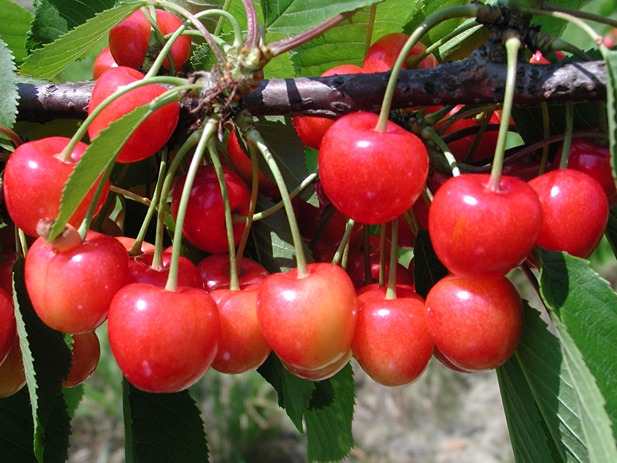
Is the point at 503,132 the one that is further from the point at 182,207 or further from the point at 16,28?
the point at 16,28

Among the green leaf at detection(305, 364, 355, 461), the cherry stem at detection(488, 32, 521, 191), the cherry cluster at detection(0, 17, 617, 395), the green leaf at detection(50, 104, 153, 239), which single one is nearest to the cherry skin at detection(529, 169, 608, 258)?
the cherry cluster at detection(0, 17, 617, 395)

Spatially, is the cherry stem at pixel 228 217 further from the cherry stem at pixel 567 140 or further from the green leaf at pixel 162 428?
the cherry stem at pixel 567 140

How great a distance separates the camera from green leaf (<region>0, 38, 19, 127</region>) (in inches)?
45.3

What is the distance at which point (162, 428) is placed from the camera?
134 centimetres

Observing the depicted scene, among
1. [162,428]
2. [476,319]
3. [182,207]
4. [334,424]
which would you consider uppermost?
[182,207]

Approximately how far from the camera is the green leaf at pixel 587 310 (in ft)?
3.12

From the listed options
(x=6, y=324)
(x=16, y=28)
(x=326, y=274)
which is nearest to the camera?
(x=326, y=274)

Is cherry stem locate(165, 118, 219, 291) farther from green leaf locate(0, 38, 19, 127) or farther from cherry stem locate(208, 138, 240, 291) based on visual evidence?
green leaf locate(0, 38, 19, 127)

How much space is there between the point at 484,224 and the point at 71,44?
746 millimetres

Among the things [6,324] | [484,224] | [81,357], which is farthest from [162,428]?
[484,224]

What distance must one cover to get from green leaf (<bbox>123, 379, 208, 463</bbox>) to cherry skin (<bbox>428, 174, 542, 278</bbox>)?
0.65m

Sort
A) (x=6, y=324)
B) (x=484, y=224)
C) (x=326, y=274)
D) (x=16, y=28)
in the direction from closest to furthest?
(x=484, y=224) → (x=326, y=274) → (x=6, y=324) → (x=16, y=28)

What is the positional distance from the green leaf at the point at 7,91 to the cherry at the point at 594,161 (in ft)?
2.74

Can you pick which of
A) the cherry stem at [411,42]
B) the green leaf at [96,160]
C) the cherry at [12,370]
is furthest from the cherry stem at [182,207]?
the cherry at [12,370]
